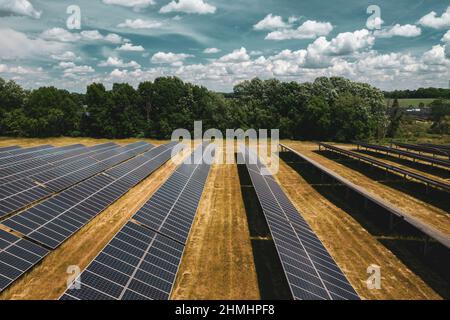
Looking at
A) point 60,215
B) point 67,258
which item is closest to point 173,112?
point 60,215

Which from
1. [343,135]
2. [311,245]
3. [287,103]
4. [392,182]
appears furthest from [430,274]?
[287,103]

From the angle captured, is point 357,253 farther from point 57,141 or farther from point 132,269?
point 57,141

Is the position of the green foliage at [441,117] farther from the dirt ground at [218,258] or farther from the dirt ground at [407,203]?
the dirt ground at [218,258]

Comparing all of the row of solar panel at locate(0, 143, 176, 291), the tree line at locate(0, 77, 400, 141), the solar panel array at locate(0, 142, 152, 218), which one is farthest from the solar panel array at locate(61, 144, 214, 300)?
the tree line at locate(0, 77, 400, 141)

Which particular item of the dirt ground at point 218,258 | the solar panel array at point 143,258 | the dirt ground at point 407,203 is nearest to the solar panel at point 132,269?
the solar panel array at point 143,258
